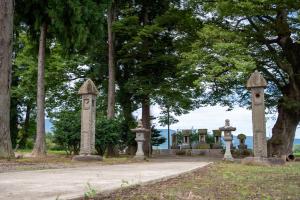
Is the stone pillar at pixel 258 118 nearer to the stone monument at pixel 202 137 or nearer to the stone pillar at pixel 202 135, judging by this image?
the stone monument at pixel 202 137

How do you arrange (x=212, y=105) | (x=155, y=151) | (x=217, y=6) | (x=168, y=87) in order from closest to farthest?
(x=217, y=6) → (x=168, y=87) → (x=212, y=105) → (x=155, y=151)

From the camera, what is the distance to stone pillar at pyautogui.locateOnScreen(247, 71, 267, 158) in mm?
11961

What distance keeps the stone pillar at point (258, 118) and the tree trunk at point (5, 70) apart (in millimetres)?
7337

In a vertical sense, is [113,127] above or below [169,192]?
above

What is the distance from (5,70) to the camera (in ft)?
37.7

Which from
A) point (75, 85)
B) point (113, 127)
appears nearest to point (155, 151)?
point (75, 85)

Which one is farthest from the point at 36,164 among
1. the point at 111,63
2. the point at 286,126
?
the point at 286,126

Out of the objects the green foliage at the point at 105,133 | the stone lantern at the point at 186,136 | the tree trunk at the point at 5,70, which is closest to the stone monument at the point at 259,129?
the green foliage at the point at 105,133

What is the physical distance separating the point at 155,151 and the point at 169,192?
76.0 feet

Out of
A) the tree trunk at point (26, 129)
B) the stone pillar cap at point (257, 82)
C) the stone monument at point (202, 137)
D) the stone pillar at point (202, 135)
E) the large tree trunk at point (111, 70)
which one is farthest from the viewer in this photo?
the tree trunk at point (26, 129)

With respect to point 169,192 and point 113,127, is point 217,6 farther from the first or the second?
point 169,192

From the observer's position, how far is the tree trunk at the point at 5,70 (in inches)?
448

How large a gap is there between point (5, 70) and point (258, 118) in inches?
305

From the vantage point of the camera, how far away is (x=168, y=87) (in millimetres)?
18922
